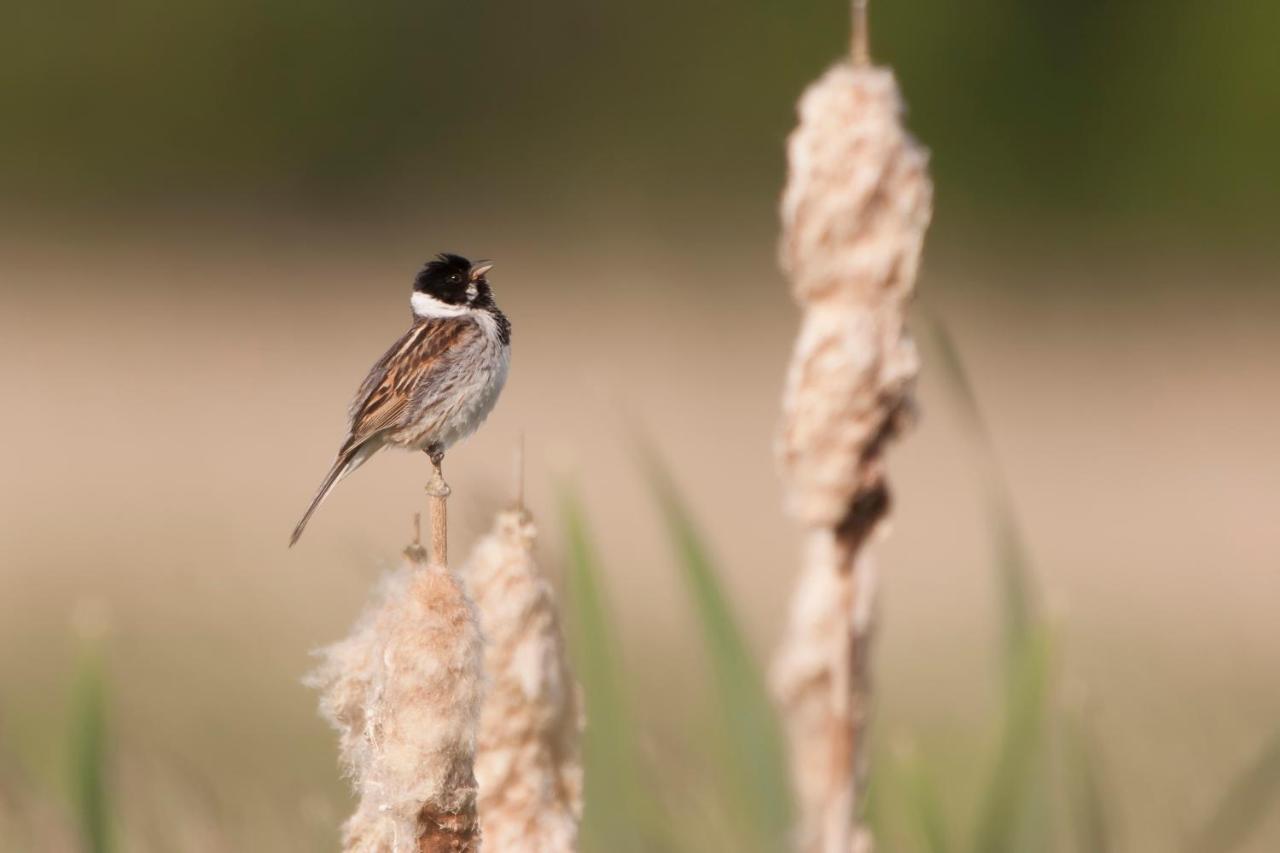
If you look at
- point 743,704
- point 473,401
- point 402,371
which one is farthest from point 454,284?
point 743,704

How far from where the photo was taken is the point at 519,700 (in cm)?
95

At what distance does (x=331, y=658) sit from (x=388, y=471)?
4.67 metres

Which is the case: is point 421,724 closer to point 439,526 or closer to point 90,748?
point 439,526

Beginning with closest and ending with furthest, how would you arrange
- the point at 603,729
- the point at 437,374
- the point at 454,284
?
the point at 603,729 < the point at 437,374 < the point at 454,284

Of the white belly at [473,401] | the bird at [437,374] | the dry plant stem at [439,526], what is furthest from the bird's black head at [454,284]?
the dry plant stem at [439,526]

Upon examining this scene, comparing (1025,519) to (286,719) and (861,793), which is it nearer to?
(286,719)

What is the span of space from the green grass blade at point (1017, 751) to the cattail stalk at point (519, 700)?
→ 8.8 inches

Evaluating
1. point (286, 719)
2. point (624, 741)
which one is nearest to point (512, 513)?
point (624, 741)

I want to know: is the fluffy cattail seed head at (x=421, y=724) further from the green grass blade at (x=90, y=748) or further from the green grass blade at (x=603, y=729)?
the green grass blade at (x=603, y=729)

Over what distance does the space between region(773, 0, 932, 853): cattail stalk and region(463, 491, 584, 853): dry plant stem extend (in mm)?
165

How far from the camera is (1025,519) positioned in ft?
17.6

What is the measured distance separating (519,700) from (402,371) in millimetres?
819

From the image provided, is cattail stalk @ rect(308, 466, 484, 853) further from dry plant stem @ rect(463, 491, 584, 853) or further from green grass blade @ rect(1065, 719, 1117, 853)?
green grass blade @ rect(1065, 719, 1117, 853)

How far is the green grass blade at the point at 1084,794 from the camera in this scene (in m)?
1.20
